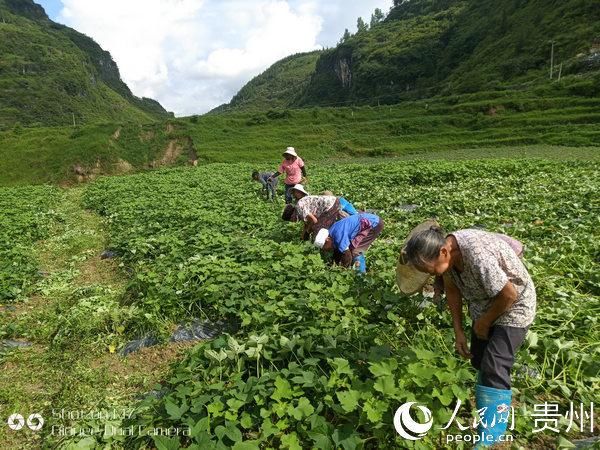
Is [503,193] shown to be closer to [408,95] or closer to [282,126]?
[282,126]

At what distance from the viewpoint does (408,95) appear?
109 meters

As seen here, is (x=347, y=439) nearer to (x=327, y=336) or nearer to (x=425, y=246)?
(x=327, y=336)

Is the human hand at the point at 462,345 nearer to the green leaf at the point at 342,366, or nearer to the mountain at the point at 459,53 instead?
the green leaf at the point at 342,366

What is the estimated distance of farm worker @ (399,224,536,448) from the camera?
3012mm

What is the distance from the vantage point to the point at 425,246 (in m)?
3.02

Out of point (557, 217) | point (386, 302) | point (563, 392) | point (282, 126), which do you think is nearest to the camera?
point (563, 392)

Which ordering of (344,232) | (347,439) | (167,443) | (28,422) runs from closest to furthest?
(347,439) → (167,443) → (28,422) → (344,232)

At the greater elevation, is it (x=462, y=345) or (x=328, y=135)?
(x=328, y=135)

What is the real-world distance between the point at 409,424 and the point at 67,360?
4.51 m

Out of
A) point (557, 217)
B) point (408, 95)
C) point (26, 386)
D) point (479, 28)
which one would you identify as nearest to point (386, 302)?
point (26, 386)

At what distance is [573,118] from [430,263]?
4342 centimetres

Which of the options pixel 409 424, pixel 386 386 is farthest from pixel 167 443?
pixel 409 424

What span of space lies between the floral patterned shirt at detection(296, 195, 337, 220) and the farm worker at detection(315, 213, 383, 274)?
1.99 feet

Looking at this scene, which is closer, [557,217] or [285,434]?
[285,434]
